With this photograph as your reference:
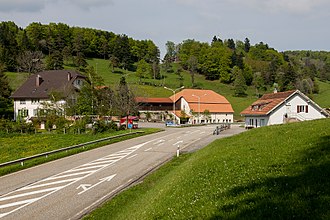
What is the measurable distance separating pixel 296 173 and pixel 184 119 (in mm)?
82261

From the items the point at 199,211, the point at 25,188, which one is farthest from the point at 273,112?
the point at 199,211

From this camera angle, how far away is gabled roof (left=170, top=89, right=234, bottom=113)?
9962 cm

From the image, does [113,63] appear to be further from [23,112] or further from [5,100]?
[5,100]

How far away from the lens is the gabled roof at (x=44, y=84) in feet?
248

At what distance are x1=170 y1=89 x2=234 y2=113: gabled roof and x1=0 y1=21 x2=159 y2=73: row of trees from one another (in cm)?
5011

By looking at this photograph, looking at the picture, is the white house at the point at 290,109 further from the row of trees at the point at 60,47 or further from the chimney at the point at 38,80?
the row of trees at the point at 60,47

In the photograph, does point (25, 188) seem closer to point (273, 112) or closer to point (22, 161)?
point (22, 161)

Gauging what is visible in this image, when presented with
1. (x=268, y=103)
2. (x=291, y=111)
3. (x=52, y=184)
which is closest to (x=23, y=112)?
(x=268, y=103)

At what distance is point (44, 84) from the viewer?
258ft

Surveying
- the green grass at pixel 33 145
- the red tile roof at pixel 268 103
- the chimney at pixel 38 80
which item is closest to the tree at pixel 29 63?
the chimney at pixel 38 80

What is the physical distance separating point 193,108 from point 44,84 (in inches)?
1629

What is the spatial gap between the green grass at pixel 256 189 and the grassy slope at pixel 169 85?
3243 inches

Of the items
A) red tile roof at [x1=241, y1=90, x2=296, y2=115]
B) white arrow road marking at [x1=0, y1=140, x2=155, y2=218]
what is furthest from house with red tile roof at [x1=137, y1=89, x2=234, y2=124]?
white arrow road marking at [x1=0, y1=140, x2=155, y2=218]

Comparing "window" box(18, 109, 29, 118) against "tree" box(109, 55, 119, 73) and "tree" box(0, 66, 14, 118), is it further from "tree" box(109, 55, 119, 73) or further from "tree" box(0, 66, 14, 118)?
"tree" box(109, 55, 119, 73)
